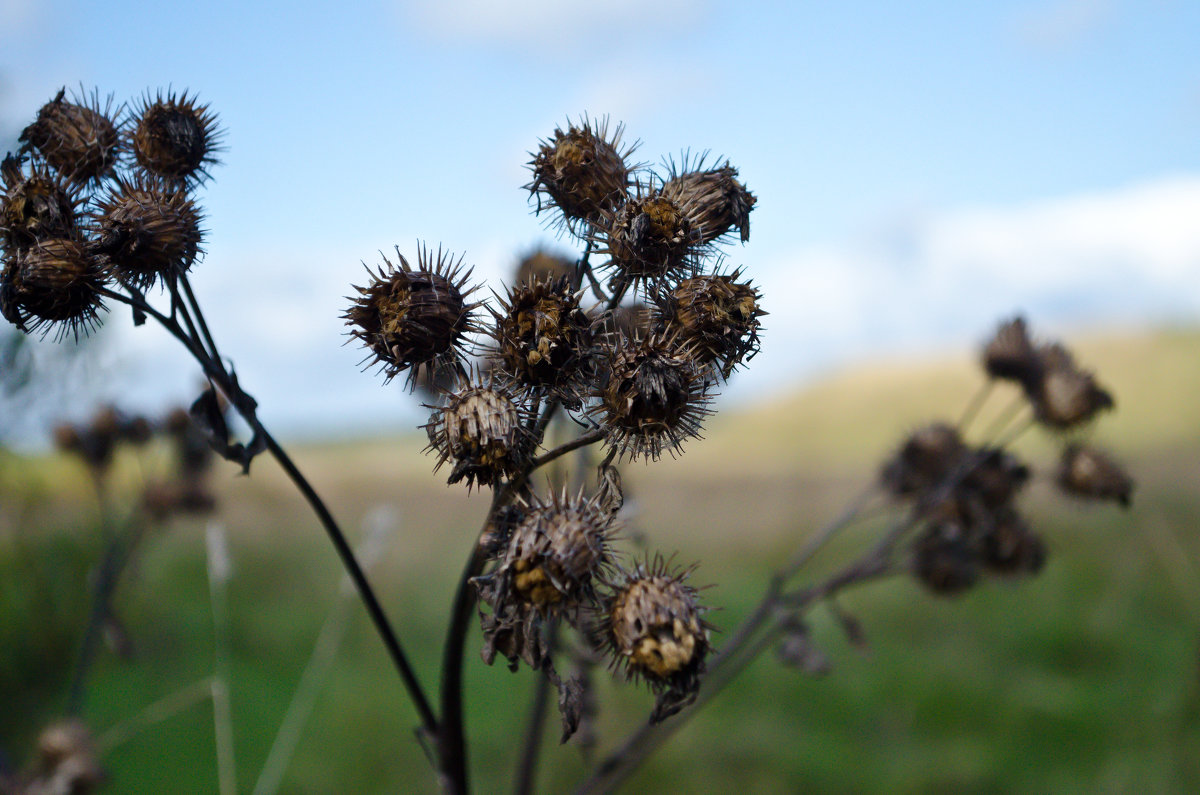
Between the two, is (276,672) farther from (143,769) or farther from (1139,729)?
(1139,729)

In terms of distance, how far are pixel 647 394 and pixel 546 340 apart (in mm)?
A: 196

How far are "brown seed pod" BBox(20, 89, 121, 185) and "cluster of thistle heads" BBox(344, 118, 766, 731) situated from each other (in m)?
0.73

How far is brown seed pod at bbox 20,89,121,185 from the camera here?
1944 mm

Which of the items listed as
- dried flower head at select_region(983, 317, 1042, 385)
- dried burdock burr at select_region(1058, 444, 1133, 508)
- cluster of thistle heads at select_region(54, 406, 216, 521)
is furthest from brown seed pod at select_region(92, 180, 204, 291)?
dried burdock burr at select_region(1058, 444, 1133, 508)

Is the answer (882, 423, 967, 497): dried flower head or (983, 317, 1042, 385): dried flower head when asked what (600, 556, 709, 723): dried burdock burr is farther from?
(983, 317, 1042, 385): dried flower head

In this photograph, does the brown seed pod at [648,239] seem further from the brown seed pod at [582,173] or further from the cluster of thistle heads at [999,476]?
the cluster of thistle heads at [999,476]

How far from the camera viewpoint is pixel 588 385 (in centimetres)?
164

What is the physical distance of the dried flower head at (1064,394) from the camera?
2947mm

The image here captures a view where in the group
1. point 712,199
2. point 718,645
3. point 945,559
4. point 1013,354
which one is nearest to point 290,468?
point 712,199

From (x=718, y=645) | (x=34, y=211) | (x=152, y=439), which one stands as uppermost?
(x=152, y=439)

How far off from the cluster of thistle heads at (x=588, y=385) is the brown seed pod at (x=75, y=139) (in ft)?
2.38

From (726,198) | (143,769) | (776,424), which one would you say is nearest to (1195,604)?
(726,198)

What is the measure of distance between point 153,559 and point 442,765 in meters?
6.40

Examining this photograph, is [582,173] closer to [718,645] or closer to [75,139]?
[75,139]
